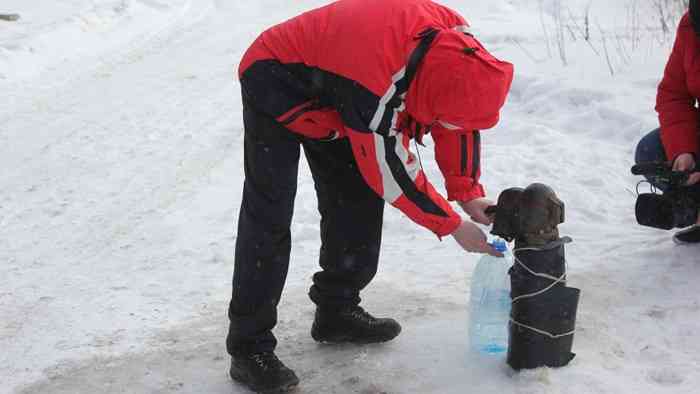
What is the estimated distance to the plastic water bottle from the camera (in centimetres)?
322

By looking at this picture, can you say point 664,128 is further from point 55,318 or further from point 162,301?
point 55,318

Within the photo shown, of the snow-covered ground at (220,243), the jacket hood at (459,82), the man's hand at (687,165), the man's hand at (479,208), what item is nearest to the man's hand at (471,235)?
the man's hand at (479,208)

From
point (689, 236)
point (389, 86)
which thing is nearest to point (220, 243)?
point (389, 86)

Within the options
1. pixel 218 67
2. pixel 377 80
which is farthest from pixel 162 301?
pixel 218 67

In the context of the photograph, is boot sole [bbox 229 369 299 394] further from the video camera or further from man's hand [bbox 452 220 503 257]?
the video camera

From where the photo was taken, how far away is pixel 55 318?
384 cm

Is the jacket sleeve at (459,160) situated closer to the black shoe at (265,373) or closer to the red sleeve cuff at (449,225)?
the red sleeve cuff at (449,225)

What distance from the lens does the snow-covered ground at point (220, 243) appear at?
127 inches

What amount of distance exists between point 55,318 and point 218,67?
17.3 feet

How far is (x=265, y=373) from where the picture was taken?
3.07 meters

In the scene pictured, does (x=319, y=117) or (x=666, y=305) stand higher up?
(x=319, y=117)

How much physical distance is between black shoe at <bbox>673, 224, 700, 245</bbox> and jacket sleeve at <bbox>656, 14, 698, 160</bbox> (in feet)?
1.29

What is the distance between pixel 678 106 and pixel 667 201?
0.49 meters

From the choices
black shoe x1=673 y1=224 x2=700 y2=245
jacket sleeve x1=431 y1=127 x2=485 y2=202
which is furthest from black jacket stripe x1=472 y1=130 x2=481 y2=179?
black shoe x1=673 y1=224 x2=700 y2=245
